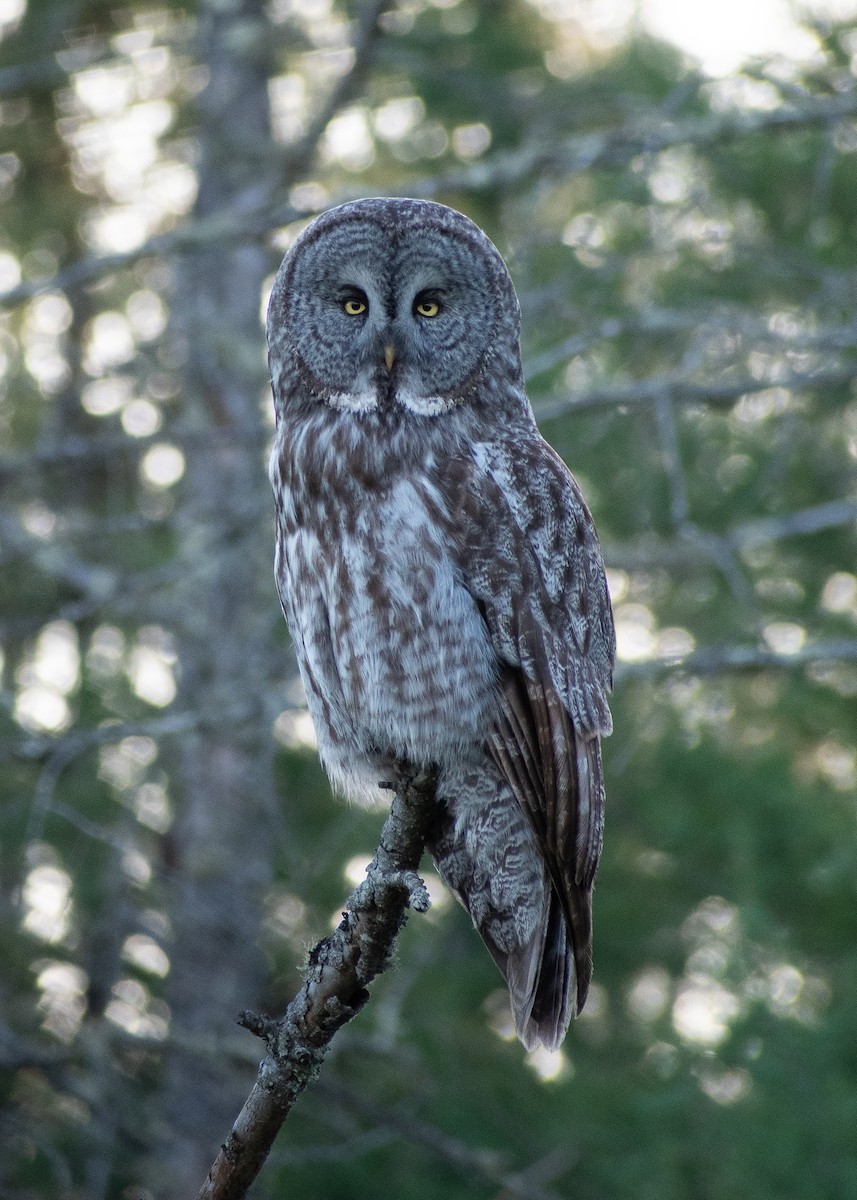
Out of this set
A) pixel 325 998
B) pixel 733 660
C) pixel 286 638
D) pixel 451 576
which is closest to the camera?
pixel 325 998

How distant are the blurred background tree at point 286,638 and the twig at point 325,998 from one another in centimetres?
186

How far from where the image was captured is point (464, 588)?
3.05 meters

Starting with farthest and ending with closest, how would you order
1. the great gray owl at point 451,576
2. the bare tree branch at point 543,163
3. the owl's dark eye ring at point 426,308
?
1. the bare tree branch at point 543,163
2. the owl's dark eye ring at point 426,308
3. the great gray owl at point 451,576

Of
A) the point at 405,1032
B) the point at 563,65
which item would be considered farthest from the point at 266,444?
the point at 563,65

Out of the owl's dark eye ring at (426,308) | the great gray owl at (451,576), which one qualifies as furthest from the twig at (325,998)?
the owl's dark eye ring at (426,308)

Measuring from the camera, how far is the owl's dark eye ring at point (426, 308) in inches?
136

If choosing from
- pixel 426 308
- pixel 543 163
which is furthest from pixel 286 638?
pixel 426 308

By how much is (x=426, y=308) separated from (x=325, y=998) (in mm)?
1571

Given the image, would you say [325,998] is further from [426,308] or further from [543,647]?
[426,308]

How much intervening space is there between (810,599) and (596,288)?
9.18 feet

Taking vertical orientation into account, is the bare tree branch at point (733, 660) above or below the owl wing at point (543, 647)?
above

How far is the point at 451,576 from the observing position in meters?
3.04

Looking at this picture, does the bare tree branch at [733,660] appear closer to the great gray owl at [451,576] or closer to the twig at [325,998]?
the great gray owl at [451,576]

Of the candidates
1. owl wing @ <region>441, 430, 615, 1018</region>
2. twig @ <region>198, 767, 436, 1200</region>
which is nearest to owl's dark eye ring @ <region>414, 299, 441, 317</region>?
owl wing @ <region>441, 430, 615, 1018</region>
